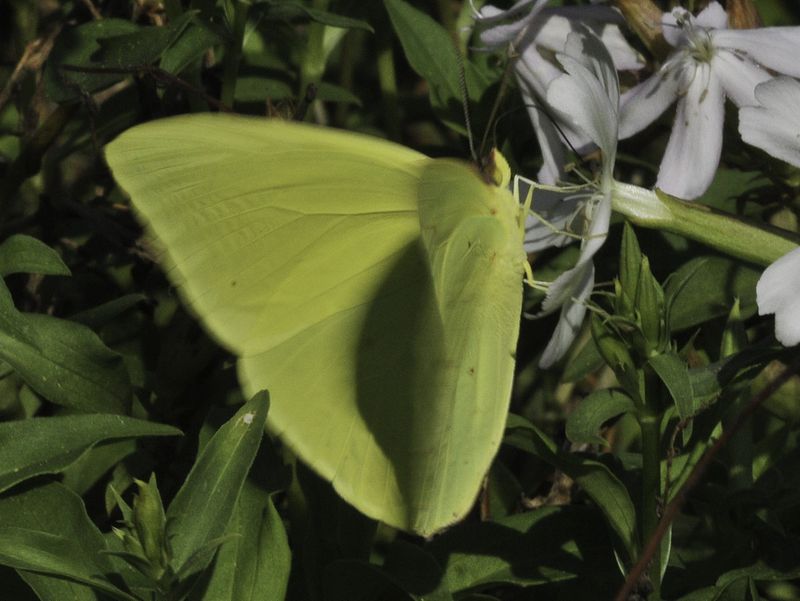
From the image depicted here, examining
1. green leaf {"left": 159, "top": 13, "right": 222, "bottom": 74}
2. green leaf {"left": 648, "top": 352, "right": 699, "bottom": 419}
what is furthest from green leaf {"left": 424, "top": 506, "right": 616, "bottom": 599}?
green leaf {"left": 159, "top": 13, "right": 222, "bottom": 74}

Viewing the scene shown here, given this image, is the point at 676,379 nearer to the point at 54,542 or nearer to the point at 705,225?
the point at 705,225

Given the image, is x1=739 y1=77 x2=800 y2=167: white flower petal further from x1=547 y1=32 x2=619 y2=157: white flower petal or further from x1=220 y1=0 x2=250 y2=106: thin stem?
x1=220 y1=0 x2=250 y2=106: thin stem

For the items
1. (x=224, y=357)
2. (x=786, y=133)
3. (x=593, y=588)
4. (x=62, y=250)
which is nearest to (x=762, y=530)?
(x=593, y=588)

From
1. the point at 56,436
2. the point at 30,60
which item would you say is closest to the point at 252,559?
the point at 56,436

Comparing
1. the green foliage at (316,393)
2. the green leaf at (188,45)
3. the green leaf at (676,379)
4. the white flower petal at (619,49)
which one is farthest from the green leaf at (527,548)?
the green leaf at (188,45)

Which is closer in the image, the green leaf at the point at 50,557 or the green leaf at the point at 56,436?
the green leaf at the point at 50,557

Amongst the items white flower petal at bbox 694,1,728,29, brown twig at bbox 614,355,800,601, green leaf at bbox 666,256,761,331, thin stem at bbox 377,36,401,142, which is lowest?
green leaf at bbox 666,256,761,331

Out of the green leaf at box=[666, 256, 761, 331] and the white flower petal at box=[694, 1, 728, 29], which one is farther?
the green leaf at box=[666, 256, 761, 331]

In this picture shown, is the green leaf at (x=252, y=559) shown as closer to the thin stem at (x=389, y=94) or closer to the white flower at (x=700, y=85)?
the white flower at (x=700, y=85)

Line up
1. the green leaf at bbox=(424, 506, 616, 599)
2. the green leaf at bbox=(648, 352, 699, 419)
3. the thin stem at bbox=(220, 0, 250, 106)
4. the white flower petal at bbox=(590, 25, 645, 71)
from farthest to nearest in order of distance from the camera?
the thin stem at bbox=(220, 0, 250, 106)
the white flower petal at bbox=(590, 25, 645, 71)
the green leaf at bbox=(424, 506, 616, 599)
the green leaf at bbox=(648, 352, 699, 419)
